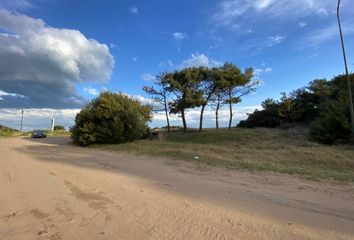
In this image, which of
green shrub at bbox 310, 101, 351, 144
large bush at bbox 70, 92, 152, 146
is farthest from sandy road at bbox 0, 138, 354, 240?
large bush at bbox 70, 92, 152, 146

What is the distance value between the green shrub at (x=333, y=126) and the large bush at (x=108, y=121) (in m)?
14.2

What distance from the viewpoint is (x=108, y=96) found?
27312 mm

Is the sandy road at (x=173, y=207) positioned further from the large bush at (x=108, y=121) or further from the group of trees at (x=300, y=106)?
the group of trees at (x=300, y=106)

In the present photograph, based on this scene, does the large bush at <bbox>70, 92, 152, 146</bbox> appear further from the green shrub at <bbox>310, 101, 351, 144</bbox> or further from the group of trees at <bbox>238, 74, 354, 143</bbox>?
the group of trees at <bbox>238, 74, 354, 143</bbox>

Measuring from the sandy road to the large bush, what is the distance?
15.1 meters

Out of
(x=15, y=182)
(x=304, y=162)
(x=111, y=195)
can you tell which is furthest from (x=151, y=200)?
(x=304, y=162)

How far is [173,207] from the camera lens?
632 cm

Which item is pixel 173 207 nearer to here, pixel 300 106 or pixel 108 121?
pixel 108 121

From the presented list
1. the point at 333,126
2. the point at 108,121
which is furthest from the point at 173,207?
the point at 108,121

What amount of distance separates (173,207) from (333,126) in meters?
19.4

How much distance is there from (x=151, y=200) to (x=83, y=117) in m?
21.1

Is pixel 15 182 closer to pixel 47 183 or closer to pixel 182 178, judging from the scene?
pixel 47 183

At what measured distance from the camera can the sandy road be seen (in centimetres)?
494

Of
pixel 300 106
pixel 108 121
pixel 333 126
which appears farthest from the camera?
pixel 300 106
